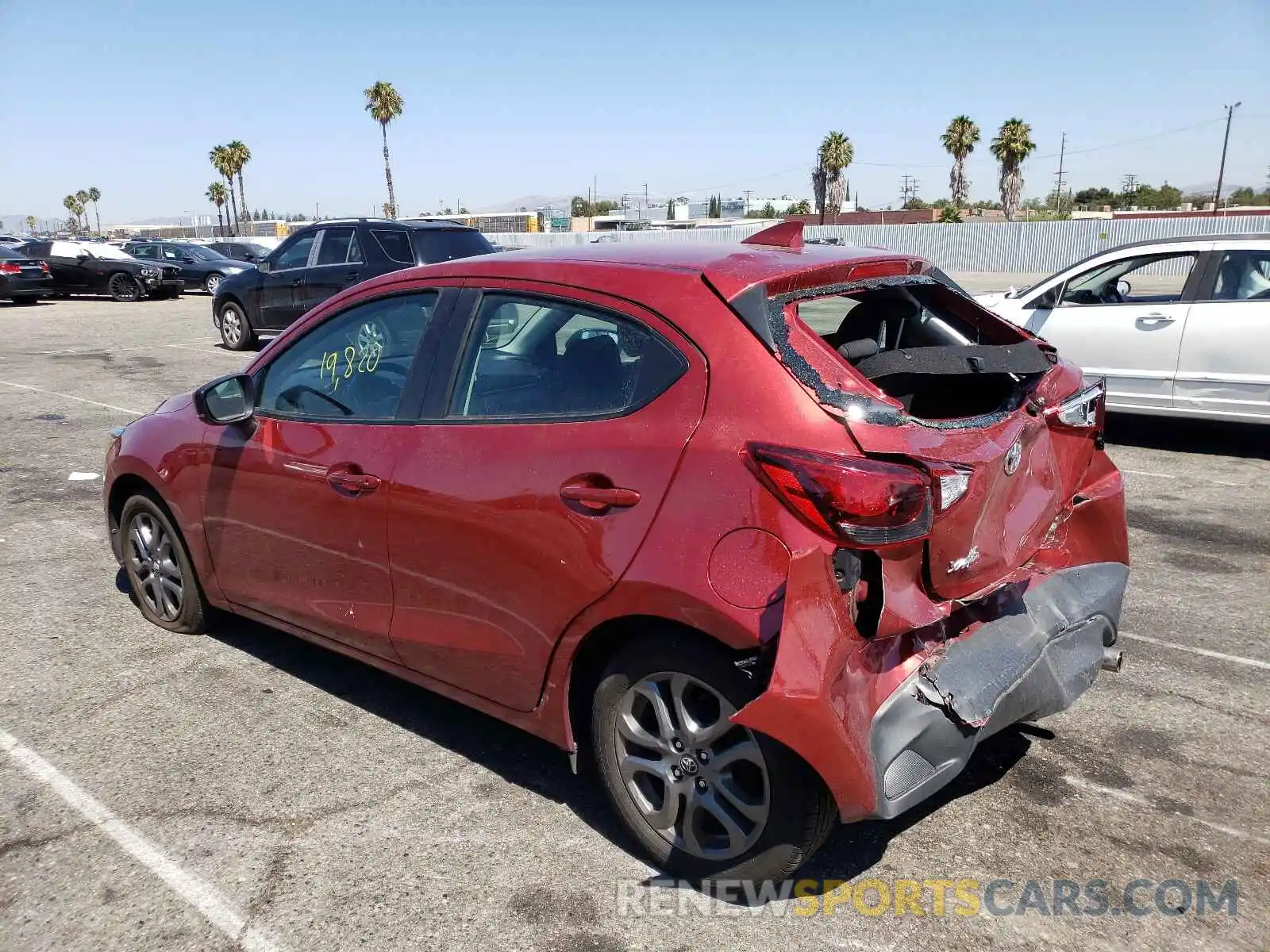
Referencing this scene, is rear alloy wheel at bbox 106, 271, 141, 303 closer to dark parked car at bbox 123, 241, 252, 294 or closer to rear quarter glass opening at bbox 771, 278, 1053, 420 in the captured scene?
dark parked car at bbox 123, 241, 252, 294

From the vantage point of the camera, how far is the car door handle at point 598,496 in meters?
2.79

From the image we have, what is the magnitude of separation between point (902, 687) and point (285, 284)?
13361 millimetres

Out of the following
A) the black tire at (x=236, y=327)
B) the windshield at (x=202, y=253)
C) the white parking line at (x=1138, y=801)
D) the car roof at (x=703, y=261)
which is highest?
the car roof at (x=703, y=261)

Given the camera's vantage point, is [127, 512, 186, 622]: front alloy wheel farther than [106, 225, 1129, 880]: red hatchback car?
Yes

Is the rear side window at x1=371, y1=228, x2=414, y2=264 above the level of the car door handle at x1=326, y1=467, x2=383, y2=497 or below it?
above

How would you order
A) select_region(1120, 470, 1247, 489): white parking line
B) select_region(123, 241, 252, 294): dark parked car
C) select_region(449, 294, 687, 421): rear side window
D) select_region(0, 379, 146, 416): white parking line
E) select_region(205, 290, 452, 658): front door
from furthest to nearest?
select_region(123, 241, 252, 294): dark parked car, select_region(0, 379, 146, 416): white parking line, select_region(1120, 470, 1247, 489): white parking line, select_region(205, 290, 452, 658): front door, select_region(449, 294, 687, 421): rear side window

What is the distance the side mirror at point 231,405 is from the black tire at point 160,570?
713 mm

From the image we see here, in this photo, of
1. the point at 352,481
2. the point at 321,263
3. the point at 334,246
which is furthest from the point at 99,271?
the point at 352,481

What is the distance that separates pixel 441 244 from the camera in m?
13.3

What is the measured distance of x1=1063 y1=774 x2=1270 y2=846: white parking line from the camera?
3.17 metres

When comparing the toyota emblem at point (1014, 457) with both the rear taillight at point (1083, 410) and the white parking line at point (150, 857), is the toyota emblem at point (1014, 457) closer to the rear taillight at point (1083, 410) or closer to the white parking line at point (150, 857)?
the rear taillight at point (1083, 410)

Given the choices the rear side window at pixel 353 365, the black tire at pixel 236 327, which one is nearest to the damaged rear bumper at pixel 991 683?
the rear side window at pixel 353 365

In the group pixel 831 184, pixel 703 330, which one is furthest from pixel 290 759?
pixel 831 184

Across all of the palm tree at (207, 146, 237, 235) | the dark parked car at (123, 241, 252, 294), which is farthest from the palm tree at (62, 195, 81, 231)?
the dark parked car at (123, 241, 252, 294)
